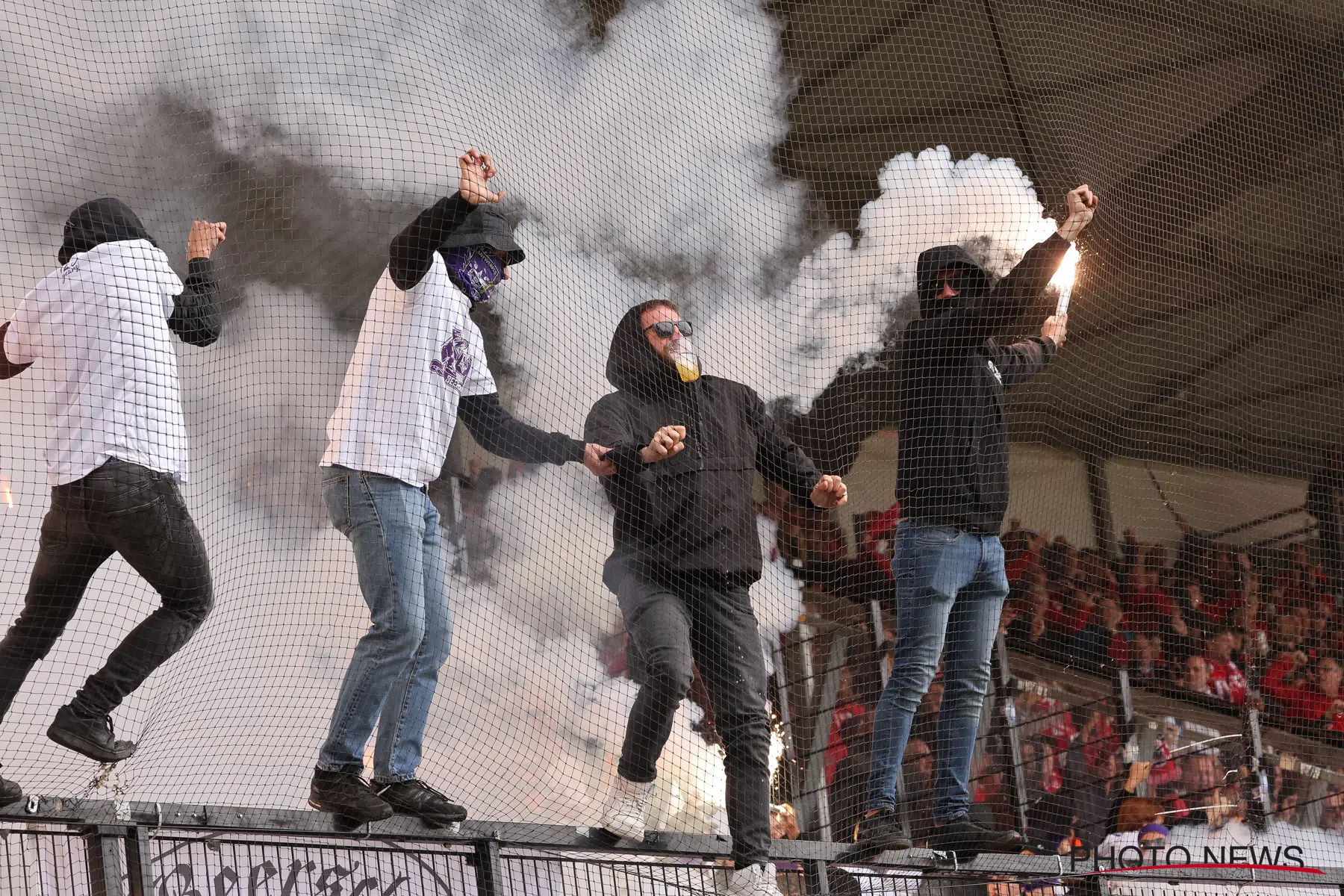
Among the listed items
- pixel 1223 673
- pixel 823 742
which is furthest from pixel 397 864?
pixel 1223 673

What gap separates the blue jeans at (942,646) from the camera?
4.23 metres

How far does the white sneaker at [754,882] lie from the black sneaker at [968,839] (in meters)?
0.66

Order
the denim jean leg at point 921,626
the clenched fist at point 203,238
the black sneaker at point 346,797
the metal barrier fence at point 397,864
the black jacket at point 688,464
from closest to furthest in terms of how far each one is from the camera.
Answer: the metal barrier fence at point 397,864, the black sneaker at point 346,797, the clenched fist at point 203,238, the black jacket at point 688,464, the denim jean leg at point 921,626

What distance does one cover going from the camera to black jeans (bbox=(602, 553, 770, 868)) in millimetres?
3744

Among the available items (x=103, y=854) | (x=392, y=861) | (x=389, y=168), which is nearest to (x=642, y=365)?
(x=392, y=861)

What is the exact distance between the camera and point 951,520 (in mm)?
4266

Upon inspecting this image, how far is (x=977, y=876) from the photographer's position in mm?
4453

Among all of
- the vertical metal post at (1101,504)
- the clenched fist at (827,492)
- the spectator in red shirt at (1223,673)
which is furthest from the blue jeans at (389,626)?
the spectator in red shirt at (1223,673)

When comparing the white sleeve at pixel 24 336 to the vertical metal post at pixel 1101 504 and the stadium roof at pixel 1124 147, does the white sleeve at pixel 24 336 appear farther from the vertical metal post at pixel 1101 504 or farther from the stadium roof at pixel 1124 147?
the vertical metal post at pixel 1101 504

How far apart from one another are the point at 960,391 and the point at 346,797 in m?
2.21

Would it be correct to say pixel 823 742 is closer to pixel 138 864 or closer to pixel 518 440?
pixel 518 440

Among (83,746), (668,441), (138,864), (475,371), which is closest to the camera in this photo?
(138,864)

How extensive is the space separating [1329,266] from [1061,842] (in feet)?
12.6

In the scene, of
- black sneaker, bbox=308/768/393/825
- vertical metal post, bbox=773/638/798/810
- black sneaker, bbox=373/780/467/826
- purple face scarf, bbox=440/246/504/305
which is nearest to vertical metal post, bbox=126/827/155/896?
black sneaker, bbox=308/768/393/825
